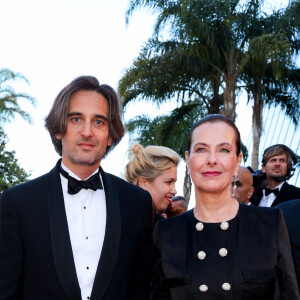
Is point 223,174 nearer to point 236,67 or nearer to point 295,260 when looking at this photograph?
point 295,260

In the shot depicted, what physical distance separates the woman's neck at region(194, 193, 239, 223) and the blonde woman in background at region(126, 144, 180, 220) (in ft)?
5.20

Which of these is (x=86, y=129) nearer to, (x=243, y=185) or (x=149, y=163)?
(x=149, y=163)

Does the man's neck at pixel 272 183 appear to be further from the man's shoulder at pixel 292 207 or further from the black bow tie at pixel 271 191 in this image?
the man's shoulder at pixel 292 207

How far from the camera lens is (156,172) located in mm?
4348

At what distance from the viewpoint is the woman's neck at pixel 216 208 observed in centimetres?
271

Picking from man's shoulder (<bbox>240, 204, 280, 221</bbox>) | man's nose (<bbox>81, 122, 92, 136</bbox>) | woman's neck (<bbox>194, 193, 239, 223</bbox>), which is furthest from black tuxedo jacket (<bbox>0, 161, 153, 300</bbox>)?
man's shoulder (<bbox>240, 204, 280, 221</bbox>)

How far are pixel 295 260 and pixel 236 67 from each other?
40.9ft

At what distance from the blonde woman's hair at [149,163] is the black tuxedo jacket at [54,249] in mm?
1416

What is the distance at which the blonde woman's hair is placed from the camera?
436 cm

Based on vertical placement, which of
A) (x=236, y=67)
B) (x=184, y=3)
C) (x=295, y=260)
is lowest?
(x=295, y=260)

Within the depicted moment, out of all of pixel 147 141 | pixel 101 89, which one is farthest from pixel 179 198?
pixel 147 141

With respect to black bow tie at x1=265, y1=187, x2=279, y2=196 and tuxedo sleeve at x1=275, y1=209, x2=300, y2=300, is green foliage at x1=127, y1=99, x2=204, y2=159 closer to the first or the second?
black bow tie at x1=265, y1=187, x2=279, y2=196

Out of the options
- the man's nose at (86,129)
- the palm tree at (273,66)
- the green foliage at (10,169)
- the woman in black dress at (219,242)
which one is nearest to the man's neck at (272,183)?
the woman in black dress at (219,242)

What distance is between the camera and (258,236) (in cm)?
262
